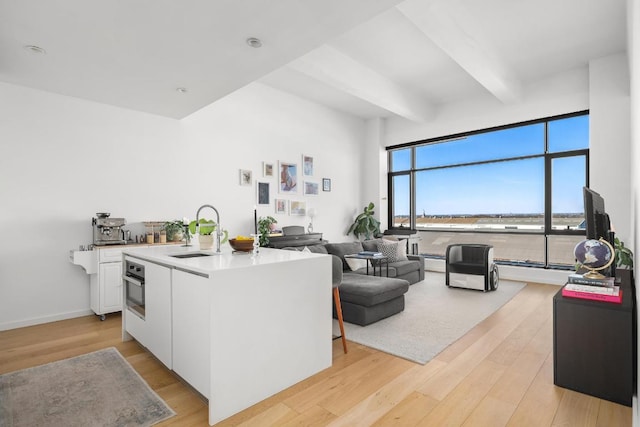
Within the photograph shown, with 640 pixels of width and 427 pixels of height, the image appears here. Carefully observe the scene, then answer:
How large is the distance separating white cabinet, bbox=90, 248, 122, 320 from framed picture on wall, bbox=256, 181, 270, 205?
243cm

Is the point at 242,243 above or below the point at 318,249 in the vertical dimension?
above

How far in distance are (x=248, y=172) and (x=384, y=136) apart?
3.76 m

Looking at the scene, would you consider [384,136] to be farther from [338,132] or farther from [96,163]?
[96,163]

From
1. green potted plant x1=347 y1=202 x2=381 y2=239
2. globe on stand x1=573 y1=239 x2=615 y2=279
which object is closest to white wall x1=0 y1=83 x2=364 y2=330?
green potted plant x1=347 y1=202 x2=381 y2=239

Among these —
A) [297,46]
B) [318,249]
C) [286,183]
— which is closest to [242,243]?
[297,46]

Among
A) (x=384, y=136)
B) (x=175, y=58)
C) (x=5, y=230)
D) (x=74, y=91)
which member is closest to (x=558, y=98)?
(x=384, y=136)

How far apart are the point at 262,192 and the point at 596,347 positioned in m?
4.87

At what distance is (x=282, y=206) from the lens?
6316 millimetres

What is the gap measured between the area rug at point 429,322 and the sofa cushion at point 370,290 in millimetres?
264

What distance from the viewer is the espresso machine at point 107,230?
13.3ft

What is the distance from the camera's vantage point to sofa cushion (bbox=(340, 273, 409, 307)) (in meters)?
3.68

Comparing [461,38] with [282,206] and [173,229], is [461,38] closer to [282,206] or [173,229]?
[282,206]

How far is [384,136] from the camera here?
812 cm

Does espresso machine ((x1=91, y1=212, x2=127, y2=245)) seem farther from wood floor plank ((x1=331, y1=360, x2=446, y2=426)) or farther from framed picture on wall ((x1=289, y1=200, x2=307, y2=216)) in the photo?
Answer: wood floor plank ((x1=331, y1=360, x2=446, y2=426))
